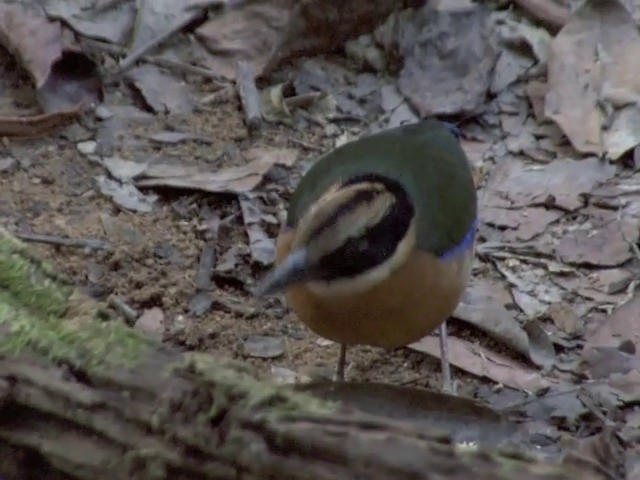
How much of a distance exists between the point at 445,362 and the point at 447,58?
2037 mm

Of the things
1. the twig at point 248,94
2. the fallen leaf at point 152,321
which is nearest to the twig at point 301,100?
the twig at point 248,94

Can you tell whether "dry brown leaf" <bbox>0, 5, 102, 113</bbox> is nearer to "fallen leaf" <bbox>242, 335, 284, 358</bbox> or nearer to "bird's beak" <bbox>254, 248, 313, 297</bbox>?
"fallen leaf" <bbox>242, 335, 284, 358</bbox>

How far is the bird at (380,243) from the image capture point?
2.94 meters

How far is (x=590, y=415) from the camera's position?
364cm

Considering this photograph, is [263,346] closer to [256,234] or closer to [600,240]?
[256,234]

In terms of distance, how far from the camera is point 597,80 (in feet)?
17.3

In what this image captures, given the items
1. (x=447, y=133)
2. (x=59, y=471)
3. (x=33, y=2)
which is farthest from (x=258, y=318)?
(x=33, y=2)

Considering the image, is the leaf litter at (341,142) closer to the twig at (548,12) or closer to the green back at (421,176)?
the twig at (548,12)

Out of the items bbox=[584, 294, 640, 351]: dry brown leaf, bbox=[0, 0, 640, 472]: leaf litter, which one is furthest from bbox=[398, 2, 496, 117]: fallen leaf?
bbox=[584, 294, 640, 351]: dry brown leaf

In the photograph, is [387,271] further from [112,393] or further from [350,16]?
[350,16]

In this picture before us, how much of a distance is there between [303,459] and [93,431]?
45 cm

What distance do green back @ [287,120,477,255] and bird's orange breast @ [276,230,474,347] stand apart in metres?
0.08

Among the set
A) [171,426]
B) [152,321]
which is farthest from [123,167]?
[171,426]

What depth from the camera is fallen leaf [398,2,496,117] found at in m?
5.30
